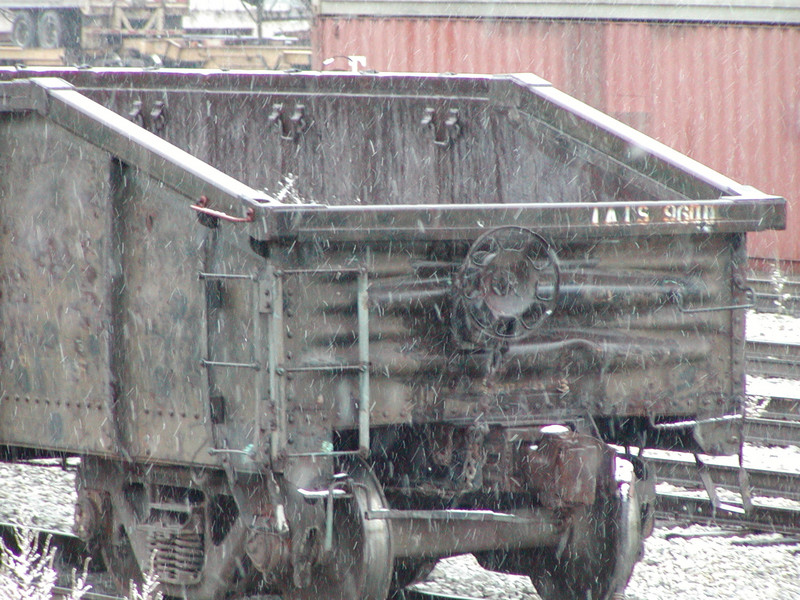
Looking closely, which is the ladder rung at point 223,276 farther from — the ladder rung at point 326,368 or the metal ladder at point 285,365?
the ladder rung at point 326,368

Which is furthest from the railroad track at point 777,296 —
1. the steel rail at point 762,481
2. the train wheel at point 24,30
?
the train wheel at point 24,30

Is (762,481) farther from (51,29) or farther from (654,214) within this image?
(51,29)

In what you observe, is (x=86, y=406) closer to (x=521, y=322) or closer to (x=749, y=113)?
(x=521, y=322)

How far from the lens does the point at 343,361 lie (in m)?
4.47

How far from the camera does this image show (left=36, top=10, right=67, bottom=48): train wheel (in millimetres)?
22703

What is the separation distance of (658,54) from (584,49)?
1009mm

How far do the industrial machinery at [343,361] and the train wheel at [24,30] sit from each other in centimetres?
1895

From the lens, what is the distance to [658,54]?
16.2m

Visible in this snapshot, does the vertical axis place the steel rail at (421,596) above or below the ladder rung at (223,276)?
below

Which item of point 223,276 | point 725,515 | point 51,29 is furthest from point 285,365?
point 51,29

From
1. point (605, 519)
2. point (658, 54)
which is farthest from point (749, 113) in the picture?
point (605, 519)

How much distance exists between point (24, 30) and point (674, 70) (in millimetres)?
13197

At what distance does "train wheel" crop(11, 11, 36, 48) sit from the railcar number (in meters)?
20.2

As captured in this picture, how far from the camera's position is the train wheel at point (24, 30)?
75.2 ft
